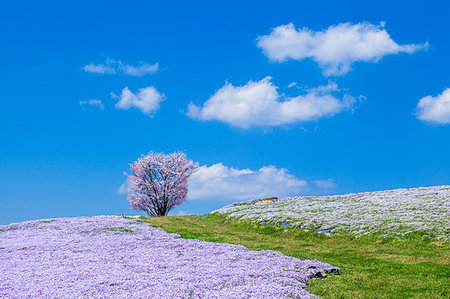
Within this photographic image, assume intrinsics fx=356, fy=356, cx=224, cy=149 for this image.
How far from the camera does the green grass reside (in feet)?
46.5

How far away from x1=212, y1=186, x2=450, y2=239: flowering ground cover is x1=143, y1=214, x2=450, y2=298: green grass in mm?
1342

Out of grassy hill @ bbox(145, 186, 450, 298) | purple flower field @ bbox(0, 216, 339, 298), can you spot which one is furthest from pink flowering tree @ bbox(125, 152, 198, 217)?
purple flower field @ bbox(0, 216, 339, 298)

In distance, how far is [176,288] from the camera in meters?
12.9

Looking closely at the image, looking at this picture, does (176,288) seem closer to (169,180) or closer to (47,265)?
(47,265)

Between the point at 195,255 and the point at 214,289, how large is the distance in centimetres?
670

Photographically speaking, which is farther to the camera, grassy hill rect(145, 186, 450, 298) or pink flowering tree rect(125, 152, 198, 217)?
pink flowering tree rect(125, 152, 198, 217)

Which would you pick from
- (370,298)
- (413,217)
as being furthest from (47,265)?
(413,217)

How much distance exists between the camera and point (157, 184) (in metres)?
56.0

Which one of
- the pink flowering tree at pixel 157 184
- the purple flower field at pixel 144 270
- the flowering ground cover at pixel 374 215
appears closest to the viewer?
the purple flower field at pixel 144 270

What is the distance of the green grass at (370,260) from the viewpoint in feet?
46.5

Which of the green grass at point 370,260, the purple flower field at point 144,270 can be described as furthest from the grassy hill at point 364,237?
the purple flower field at point 144,270

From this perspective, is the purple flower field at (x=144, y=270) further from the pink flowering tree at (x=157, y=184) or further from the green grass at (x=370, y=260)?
the pink flowering tree at (x=157, y=184)

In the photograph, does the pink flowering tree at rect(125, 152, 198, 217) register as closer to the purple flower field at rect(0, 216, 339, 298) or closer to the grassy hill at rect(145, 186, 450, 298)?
the grassy hill at rect(145, 186, 450, 298)

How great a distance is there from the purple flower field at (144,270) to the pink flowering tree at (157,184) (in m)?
29.0
